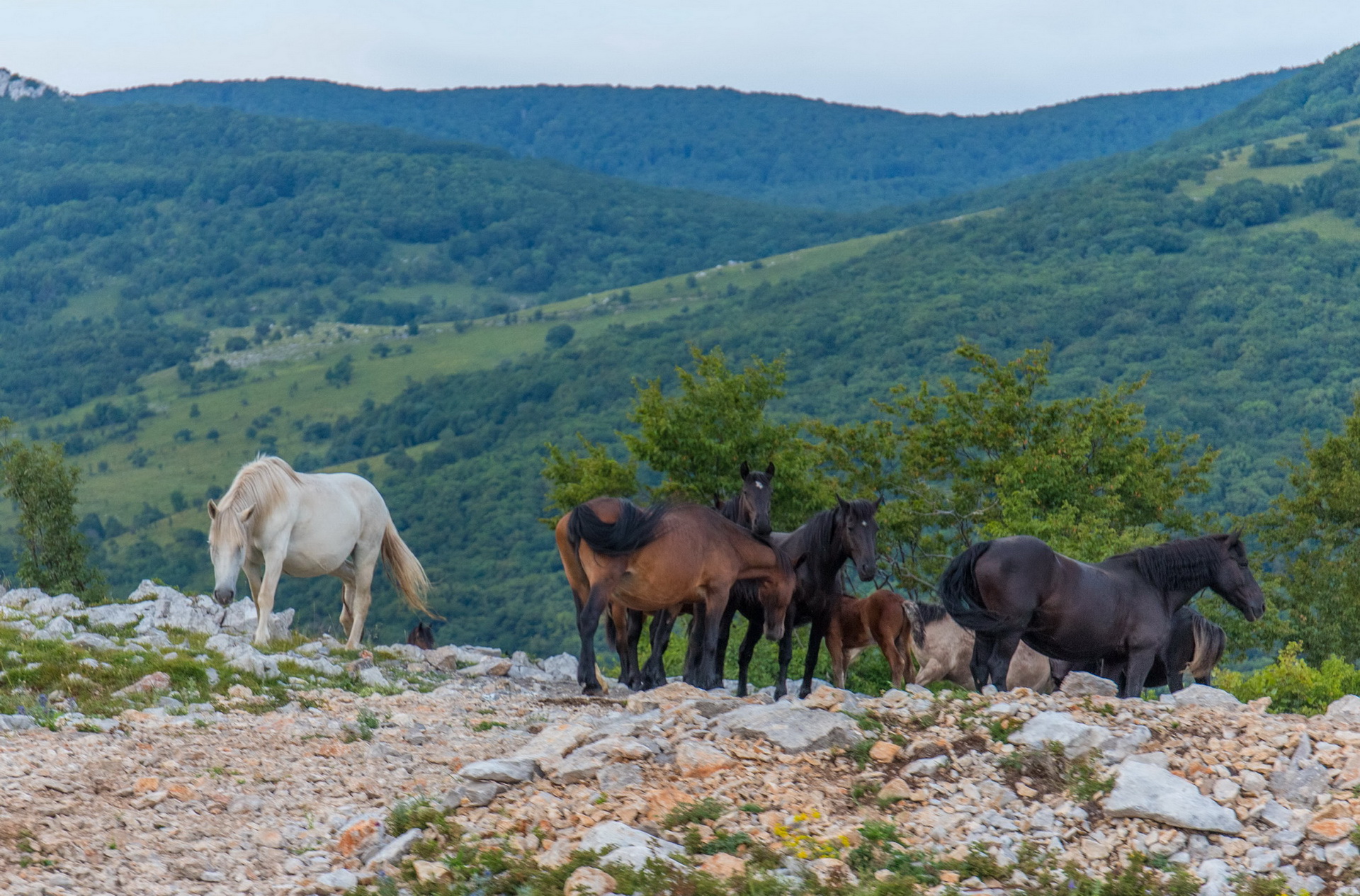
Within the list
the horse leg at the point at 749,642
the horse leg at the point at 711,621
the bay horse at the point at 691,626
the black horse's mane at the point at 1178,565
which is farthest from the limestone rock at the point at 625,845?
the black horse's mane at the point at 1178,565

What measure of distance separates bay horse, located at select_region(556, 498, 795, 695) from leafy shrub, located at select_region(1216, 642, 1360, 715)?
539cm

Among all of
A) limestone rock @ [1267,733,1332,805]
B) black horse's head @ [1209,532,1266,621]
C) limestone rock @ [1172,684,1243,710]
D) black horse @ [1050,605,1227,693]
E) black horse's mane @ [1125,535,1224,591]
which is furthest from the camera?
black horse @ [1050,605,1227,693]

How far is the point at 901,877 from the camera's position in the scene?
6.93m

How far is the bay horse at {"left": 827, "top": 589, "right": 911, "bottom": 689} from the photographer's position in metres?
14.2

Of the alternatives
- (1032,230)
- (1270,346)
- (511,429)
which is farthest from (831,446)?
(1032,230)

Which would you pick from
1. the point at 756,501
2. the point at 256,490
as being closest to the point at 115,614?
the point at 256,490

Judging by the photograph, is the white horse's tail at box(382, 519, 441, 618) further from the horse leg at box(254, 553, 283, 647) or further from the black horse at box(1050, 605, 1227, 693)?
the black horse at box(1050, 605, 1227, 693)

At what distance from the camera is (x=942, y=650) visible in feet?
48.1

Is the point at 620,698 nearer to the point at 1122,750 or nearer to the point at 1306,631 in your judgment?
the point at 1122,750

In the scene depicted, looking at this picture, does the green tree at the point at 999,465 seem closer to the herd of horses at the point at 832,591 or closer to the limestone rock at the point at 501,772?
the herd of horses at the point at 832,591

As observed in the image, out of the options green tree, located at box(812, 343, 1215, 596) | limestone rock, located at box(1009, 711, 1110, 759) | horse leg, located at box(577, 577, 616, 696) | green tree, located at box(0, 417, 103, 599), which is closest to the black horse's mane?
limestone rock, located at box(1009, 711, 1110, 759)

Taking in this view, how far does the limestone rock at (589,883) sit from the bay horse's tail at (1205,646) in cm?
984

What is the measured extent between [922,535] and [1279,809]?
23915 mm

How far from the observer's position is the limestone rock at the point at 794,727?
852 centimetres
